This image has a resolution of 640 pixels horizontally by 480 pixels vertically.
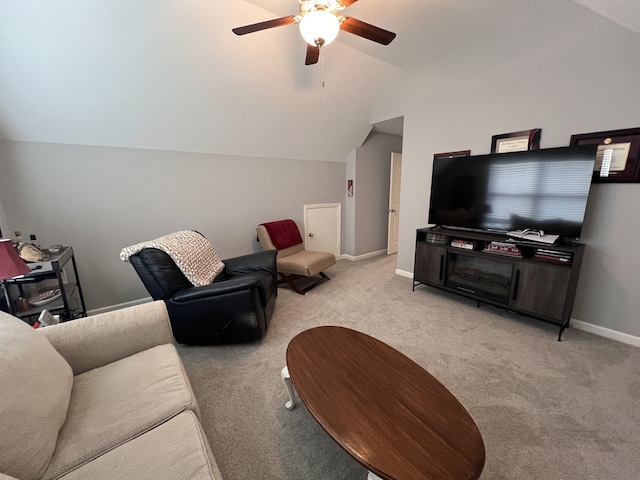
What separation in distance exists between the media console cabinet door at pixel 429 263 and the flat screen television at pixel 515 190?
337 millimetres

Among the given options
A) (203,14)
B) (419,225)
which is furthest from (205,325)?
(419,225)

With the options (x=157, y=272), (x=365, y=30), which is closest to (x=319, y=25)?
(x=365, y=30)

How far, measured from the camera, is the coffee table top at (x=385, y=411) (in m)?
0.83

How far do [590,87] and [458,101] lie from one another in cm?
106

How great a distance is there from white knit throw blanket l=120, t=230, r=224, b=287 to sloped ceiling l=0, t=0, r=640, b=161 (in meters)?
1.22

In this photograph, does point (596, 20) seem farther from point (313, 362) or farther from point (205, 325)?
point (205, 325)

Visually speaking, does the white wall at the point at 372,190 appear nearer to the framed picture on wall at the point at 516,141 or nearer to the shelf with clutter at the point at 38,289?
the framed picture on wall at the point at 516,141

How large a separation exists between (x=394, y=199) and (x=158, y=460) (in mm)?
4606

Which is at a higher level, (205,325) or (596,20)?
(596,20)

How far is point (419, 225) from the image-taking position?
3.41m

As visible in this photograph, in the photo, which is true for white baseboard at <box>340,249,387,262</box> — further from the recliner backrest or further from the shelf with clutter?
the shelf with clutter

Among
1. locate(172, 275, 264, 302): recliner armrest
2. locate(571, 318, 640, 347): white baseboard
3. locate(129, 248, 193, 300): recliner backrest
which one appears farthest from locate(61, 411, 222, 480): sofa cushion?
locate(571, 318, 640, 347): white baseboard

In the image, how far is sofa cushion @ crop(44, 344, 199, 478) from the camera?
88 centimetres

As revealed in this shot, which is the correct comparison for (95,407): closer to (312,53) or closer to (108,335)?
(108,335)
